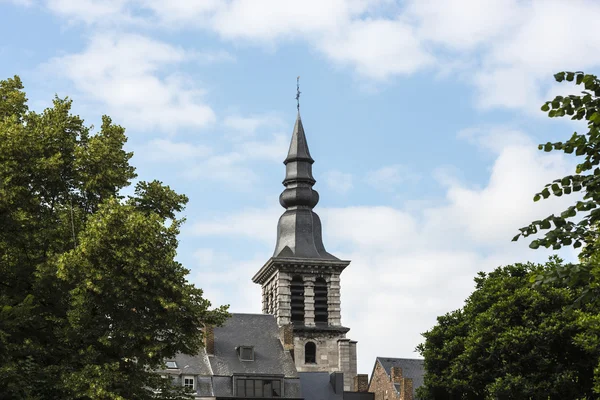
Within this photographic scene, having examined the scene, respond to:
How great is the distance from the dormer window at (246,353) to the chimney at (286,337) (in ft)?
9.70

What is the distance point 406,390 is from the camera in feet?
209

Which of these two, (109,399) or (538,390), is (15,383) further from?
(538,390)

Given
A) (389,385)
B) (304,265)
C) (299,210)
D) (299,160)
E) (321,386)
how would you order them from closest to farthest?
(321,386) → (389,385) → (304,265) → (299,210) → (299,160)

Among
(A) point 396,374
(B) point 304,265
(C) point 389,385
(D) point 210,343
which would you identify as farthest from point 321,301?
(D) point 210,343

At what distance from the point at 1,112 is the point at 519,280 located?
24543 millimetres

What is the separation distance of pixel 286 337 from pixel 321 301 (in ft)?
28.1

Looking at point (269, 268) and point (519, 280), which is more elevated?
point (269, 268)

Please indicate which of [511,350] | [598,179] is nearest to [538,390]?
[511,350]

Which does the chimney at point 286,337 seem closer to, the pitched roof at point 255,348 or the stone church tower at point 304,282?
the stone church tower at point 304,282

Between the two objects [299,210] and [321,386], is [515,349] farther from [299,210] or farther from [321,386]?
[299,210]

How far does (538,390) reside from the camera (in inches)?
1601

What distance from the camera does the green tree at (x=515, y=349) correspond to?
40688mm

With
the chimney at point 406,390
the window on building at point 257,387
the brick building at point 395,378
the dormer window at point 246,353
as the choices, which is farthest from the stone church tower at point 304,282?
the chimney at point 406,390

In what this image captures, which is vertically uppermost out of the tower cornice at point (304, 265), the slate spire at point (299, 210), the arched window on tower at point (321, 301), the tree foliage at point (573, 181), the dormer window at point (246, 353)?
the slate spire at point (299, 210)
